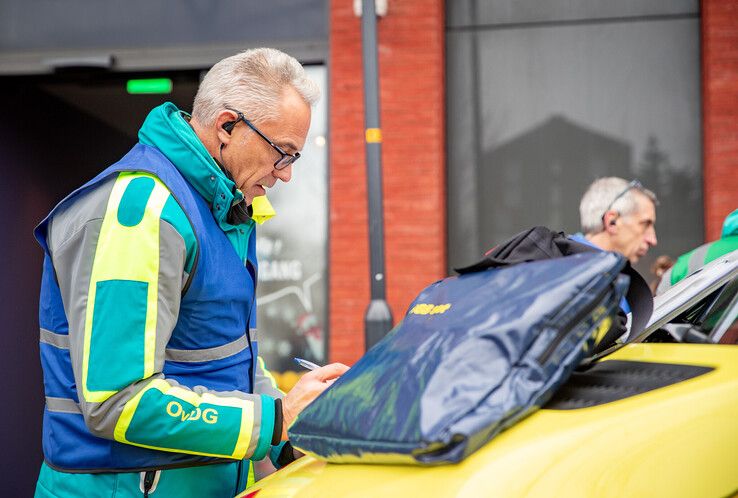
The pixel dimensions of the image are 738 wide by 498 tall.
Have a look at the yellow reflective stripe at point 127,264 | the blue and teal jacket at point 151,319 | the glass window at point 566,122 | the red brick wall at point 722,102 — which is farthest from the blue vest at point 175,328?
the red brick wall at point 722,102

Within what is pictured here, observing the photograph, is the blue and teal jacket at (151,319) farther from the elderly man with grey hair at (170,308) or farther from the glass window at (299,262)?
the glass window at (299,262)

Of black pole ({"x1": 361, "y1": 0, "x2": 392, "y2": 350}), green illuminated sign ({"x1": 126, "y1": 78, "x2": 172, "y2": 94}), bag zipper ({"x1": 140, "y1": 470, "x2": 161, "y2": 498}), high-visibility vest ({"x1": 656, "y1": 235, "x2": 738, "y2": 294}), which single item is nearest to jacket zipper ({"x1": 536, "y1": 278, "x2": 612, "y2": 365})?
bag zipper ({"x1": 140, "y1": 470, "x2": 161, "y2": 498})

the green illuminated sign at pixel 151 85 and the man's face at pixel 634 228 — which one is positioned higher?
the green illuminated sign at pixel 151 85

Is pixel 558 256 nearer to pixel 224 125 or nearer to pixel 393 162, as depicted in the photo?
pixel 224 125

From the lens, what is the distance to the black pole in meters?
5.07

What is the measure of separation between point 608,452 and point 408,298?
515cm

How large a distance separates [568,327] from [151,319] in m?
0.78

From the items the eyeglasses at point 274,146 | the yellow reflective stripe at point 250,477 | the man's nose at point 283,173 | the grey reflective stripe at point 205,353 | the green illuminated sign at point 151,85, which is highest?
the green illuminated sign at point 151,85

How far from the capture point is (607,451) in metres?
1.45

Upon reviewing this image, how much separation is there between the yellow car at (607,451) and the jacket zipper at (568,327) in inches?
4.2

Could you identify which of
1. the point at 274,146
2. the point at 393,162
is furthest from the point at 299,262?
the point at 274,146

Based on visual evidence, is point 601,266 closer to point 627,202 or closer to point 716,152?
point 627,202

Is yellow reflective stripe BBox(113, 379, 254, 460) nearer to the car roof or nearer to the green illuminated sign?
the car roof

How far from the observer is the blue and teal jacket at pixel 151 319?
1.71m
